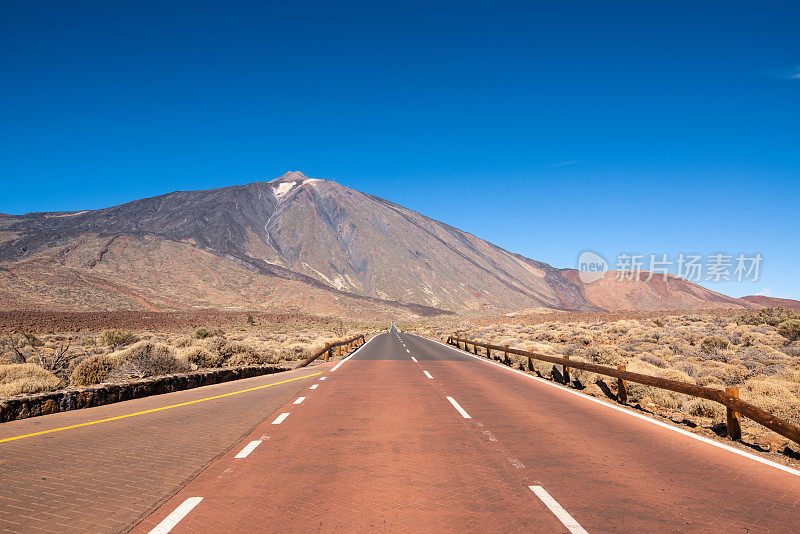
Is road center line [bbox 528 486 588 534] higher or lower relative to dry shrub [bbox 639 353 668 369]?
lower

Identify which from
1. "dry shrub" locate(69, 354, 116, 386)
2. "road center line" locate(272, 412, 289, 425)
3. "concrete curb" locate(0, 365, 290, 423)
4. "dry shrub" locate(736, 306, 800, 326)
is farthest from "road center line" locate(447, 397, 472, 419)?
"dry shrub" locate(736, 306, 800, 326)

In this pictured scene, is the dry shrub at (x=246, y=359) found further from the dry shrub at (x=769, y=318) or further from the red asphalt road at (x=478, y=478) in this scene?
the dry shrub at (x=769, y=318)

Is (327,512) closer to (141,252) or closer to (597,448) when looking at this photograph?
(597,448)

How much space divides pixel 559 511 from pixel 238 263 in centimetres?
13482

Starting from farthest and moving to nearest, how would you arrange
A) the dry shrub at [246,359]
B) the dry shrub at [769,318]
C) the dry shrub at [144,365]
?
the dry shrub at [769,318], the dry shrub at [246,359], the dry shrub at [144,365]

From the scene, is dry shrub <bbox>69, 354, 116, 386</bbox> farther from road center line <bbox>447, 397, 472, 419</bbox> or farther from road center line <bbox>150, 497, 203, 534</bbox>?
road center line <bbox>150, 497, 203, 534</bbox>

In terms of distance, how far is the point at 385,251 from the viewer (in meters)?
173

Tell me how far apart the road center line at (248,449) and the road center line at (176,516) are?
1748 mm

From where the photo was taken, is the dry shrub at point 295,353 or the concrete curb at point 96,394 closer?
the concrete curb at point 96,394

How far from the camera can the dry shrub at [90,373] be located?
1424 cm

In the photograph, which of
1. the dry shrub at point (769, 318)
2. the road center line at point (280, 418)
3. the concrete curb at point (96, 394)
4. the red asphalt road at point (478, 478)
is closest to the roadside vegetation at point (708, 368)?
the dry shrub at point (769, 318)

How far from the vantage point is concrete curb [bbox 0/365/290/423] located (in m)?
9.52

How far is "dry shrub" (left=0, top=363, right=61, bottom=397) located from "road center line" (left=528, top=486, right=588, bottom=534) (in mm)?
12069

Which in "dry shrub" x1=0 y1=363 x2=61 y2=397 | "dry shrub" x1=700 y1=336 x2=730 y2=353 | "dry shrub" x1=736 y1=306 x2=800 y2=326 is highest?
"dry shrub" x1=736 y1=306 x2=800 y2=326
